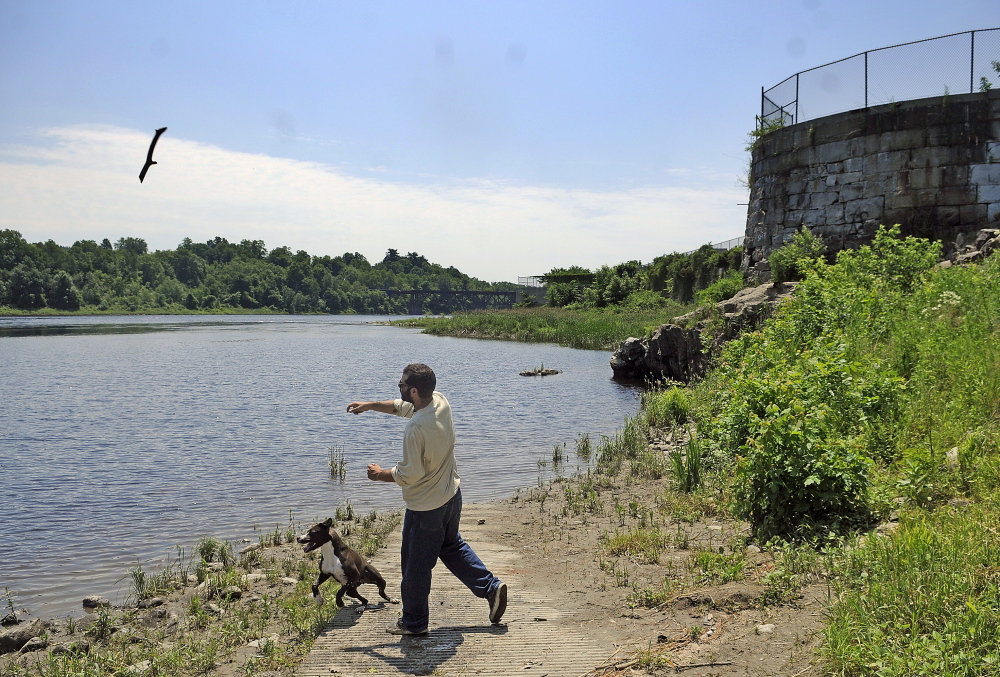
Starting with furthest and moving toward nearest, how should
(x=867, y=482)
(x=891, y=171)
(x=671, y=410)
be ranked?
1. (x=891, y=171)
2. (x=671, y=410)
3. (x=867, y=482)

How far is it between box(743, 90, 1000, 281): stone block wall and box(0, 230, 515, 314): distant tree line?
117m

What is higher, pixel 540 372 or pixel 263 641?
pixel 540 372

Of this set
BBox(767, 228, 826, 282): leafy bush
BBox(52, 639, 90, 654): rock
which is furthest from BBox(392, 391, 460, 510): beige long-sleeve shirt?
BBox(767, 228, 826, 282): leafy bush

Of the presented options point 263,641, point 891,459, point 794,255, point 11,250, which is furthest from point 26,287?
point 891,459

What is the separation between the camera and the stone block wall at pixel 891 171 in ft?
53.7

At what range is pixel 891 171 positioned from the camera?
1741cm

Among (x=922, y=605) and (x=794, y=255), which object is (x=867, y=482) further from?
(x=794, y=255)

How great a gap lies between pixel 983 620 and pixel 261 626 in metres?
5.21

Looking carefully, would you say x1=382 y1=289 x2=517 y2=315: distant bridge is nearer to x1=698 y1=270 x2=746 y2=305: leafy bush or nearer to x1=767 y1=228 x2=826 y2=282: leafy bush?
x1=698 y1=270 x2=746 y2=305: leafy bush

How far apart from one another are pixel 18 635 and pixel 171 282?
497 feet

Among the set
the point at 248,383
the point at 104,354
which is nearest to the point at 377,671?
the point at 248,383

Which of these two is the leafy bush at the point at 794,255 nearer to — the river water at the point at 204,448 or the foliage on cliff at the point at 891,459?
the river water at the point at 204,448

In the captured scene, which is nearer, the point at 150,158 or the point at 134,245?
the point at 150,158

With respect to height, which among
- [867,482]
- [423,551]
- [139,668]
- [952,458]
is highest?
[952,458]
